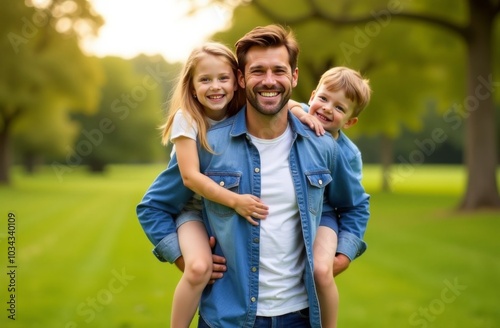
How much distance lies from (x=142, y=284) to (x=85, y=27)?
2680cm

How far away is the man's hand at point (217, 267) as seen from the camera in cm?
311

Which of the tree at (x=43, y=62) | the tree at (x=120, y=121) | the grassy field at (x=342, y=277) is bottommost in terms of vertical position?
the tree at (x=120, y=121)

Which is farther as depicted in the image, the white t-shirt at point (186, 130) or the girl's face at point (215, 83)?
the girl's face at point (215, 83)

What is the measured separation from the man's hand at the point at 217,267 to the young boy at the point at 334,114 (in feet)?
1.53

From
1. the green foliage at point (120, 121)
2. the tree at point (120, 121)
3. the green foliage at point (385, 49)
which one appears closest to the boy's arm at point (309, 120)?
the green foliage at point (385, 49)

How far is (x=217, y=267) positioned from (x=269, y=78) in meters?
0.92

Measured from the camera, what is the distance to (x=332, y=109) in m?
3.46

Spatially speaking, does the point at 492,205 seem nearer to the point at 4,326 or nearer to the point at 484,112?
the point at 484,112

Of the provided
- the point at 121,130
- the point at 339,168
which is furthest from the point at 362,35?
the point at 121,130

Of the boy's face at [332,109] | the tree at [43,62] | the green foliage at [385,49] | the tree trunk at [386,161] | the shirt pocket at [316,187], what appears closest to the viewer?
the shirt pocket at [316,187]

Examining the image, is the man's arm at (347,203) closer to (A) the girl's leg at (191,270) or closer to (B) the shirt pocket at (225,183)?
(B) the shirt pocket at (225,183)

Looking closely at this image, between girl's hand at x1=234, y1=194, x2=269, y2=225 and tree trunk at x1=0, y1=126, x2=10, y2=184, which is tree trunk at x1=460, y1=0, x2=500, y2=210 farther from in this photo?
tree trunk at x1=0, y1=126, x2=10, y2=184

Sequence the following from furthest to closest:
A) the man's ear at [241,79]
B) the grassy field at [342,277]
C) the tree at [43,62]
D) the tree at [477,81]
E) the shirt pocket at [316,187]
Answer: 1. the tree at [43,62]
2. the tree at [477,81]
3. the grassy field at [342,277]
4. the man's ear at [241,79]
5. the shirt pocket at [316,187]

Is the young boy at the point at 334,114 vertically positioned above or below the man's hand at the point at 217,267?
above
